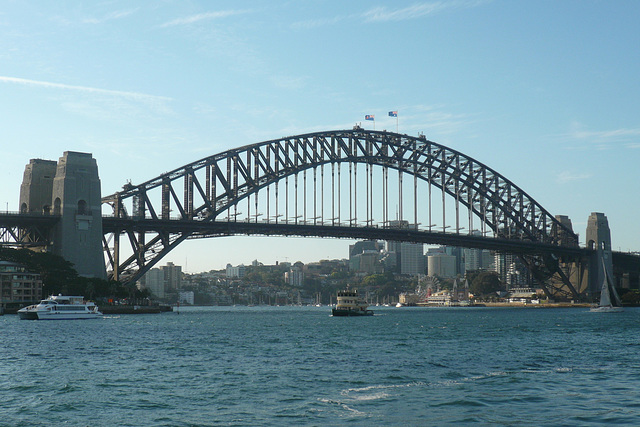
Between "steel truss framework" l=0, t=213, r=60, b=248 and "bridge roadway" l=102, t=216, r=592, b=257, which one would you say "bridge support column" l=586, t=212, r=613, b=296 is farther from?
"steel truss framework" l=0, t=213, r=60, b=248

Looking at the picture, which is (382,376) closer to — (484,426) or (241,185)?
(484,426)

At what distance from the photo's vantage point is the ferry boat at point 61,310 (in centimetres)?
8294

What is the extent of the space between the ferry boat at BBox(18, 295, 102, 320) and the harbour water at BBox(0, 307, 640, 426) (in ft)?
94.6

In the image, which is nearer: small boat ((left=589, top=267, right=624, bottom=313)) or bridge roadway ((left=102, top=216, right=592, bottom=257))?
bridge roadway ((left=102, top=216, right=592, bottom=257))

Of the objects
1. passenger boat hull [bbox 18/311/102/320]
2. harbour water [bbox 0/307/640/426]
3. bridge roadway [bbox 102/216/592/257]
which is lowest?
harbour water [bbox 0/307/640/426]

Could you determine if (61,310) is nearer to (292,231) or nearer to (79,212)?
(79,212)

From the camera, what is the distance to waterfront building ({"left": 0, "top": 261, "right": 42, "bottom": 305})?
92125 millimetres

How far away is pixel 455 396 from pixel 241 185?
8530 centimetres

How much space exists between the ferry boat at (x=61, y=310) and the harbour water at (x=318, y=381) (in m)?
28.8

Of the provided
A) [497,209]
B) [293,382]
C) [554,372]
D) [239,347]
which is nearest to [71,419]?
[293,382]

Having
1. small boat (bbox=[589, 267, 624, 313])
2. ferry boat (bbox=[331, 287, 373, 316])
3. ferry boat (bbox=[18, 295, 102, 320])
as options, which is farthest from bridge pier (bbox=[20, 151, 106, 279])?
small boat (bbox=[589, 267, 624, 313])

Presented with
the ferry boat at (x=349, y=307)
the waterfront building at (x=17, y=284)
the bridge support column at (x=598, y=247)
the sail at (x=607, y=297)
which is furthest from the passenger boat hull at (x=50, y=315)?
the bridge support column at (x=598, y=247)

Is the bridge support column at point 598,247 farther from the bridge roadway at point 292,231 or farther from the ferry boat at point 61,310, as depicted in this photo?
the ferry boat at point 61,310

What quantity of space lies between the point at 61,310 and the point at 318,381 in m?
58.0
